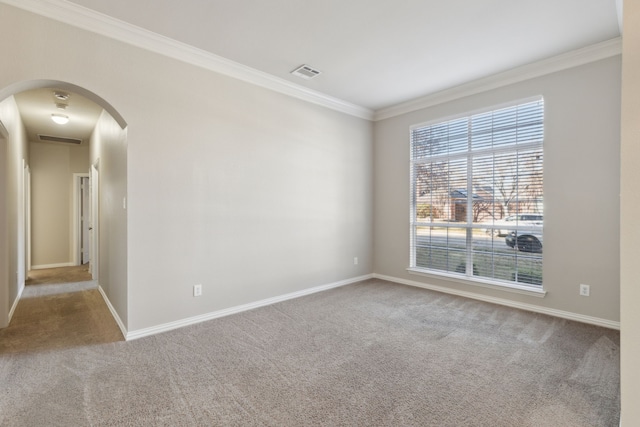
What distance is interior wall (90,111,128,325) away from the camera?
3.02 metres

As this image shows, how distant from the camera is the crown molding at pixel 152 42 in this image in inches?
96.4

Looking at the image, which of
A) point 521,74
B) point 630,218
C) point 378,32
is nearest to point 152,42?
point 378,32

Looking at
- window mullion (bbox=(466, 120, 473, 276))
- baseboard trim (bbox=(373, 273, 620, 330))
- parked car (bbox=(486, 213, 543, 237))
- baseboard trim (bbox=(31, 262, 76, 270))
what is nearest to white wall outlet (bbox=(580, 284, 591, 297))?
baseboard trim (bbox=(373, 273, 620, 330))

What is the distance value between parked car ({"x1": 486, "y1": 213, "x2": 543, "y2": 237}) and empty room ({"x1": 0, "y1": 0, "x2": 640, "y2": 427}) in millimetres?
26

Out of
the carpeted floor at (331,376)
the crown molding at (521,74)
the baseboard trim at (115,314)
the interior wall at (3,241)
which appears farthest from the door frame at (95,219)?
the crown molding at (521,74)

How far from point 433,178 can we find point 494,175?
870 millimetres

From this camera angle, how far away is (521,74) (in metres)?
3.67

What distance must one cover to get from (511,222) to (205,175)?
148 inches

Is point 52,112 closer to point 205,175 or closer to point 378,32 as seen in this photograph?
point 205,175

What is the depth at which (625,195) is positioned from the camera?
150 cm

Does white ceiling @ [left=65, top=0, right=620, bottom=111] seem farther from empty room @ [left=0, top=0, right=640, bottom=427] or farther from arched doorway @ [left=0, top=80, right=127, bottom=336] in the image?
arched doorway @ [left=0, top=80, right=127, bottom=336]

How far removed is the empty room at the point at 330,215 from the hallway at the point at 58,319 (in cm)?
4

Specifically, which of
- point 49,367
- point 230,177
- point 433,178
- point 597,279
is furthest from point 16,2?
point 597,279

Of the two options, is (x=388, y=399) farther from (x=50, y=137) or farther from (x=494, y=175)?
(x=50, y=137)
